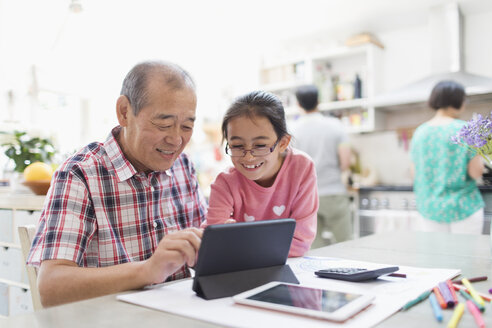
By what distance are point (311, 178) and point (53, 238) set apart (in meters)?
0.79

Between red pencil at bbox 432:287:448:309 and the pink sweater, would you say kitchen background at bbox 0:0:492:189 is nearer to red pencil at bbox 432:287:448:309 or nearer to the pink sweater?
the pink sweater

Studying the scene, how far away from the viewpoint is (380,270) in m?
0.92

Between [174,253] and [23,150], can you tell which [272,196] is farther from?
[23,150]

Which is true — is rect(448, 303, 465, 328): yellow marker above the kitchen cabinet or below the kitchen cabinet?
below

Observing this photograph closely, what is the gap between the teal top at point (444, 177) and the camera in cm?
250

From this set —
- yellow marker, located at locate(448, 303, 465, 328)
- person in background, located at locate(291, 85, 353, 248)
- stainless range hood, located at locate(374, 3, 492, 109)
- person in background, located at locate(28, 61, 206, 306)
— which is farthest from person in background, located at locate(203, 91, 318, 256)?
stainless range hood, located at locate(374, 3, 492, 109)

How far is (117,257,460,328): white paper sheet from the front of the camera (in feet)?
2.17

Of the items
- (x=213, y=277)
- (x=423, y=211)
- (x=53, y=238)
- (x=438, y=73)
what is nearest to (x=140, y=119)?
(x=53, y=238)

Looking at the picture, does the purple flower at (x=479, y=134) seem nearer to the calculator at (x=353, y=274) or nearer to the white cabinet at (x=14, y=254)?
the calculator at (x=353, y=274)

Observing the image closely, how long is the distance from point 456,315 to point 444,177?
2.07m

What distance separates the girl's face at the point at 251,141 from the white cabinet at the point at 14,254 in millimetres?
1170

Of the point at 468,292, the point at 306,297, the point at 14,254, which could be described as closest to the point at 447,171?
the point at 468,292

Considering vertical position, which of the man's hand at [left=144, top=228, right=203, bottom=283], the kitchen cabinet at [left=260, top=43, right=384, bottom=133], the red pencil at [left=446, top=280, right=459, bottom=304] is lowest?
the red pencil at [left=446, top=280, right=459, bottom=304]

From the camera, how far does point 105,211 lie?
3.82 ft
